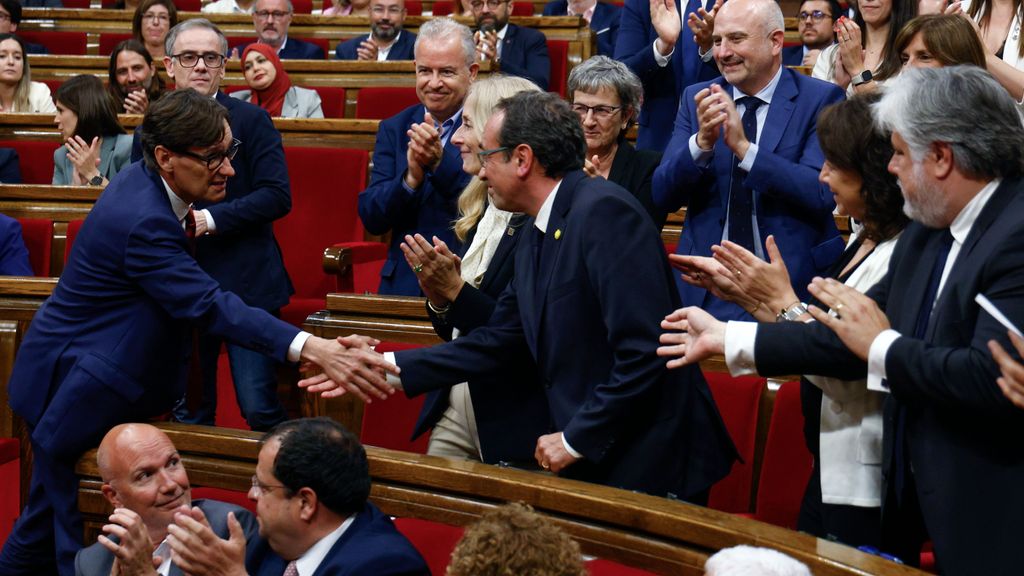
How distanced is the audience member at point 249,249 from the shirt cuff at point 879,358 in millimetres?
1465

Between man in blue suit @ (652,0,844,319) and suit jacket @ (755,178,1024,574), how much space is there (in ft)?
2.50

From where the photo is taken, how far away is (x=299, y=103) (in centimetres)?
395

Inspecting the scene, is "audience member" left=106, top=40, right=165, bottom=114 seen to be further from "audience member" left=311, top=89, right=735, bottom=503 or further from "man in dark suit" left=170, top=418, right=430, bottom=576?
"man in dark suit" left=170, top=418, right=430, bottom=576

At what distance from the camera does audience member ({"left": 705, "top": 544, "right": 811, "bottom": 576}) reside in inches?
47.4

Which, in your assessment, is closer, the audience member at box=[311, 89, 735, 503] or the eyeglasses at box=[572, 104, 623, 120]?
the audience member at box=[311, 89, 735, 503]

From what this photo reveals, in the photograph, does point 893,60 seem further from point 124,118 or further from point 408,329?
point 124,118

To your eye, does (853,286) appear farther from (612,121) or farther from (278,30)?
(278,30)

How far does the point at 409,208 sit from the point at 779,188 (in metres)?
0.83

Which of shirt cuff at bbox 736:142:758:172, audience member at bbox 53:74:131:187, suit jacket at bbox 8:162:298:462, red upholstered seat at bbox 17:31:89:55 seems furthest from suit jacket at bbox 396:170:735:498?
red upholstered seat at bbox 17:31:89:55

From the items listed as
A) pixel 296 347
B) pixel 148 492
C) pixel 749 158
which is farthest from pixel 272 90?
pixel 148 492

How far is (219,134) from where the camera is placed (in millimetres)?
2090

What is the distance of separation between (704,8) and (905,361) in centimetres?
210

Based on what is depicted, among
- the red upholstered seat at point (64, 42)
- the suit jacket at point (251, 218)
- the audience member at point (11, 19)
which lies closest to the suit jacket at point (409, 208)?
the suit jacket at point (251, 218)

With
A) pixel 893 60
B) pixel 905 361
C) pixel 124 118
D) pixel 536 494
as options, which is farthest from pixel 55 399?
pixel 124 118
